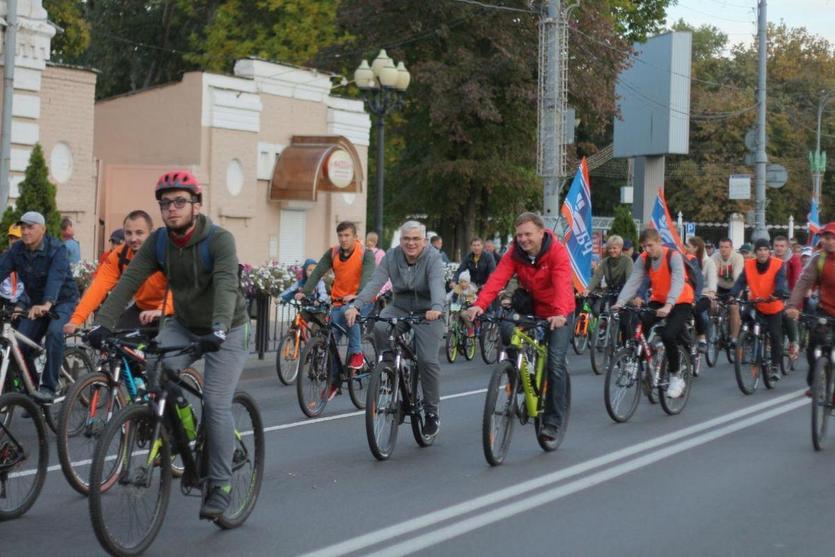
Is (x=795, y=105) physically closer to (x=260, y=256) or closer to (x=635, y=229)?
(x=635, y=229)

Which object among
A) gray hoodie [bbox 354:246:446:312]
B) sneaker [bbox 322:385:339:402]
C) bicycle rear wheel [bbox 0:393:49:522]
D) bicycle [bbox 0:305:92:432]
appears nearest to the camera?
bicycle rear wheel [bbox 0:393:49:522]

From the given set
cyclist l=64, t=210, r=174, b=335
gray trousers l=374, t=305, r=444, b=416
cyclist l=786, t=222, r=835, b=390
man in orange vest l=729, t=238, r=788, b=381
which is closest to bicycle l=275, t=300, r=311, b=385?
gray trousers l=374, t=305, r=444, b=416

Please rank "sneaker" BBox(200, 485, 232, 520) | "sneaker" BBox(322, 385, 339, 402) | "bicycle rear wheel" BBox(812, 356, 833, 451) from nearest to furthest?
1. "sneaker" BBox(200, 485, 232, 520)
2. "bicycle rear wheel" BBox(812, 356, 833, 451)
3. "sneaker" BBox(322, 385, 339, 402)

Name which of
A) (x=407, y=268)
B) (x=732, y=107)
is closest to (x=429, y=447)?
(x=407, y=268)

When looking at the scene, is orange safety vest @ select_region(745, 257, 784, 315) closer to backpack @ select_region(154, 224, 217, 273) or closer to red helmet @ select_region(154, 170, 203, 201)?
backpack @ select_region(154, 224, 217, 273)

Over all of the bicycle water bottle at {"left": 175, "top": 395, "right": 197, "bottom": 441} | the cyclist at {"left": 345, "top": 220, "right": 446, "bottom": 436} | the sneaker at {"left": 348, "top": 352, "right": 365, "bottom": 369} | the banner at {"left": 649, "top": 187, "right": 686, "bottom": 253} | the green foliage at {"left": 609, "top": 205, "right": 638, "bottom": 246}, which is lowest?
the sneaker at {"left": 348, "top": 352, "right": 365, "bottom": 369}

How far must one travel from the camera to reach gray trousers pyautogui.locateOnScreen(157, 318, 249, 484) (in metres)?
7.21

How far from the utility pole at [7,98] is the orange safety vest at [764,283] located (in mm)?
10428

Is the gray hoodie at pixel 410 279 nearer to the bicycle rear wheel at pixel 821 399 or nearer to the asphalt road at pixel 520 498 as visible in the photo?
the asphalt road at pixel 520 498

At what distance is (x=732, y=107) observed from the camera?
75.2 m

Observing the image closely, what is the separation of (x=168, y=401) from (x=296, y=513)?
4.92 feet

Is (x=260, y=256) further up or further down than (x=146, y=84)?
further down

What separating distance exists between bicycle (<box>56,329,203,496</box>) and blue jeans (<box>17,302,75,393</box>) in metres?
1.78

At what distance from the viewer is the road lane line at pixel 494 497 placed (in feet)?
→ 24.0
